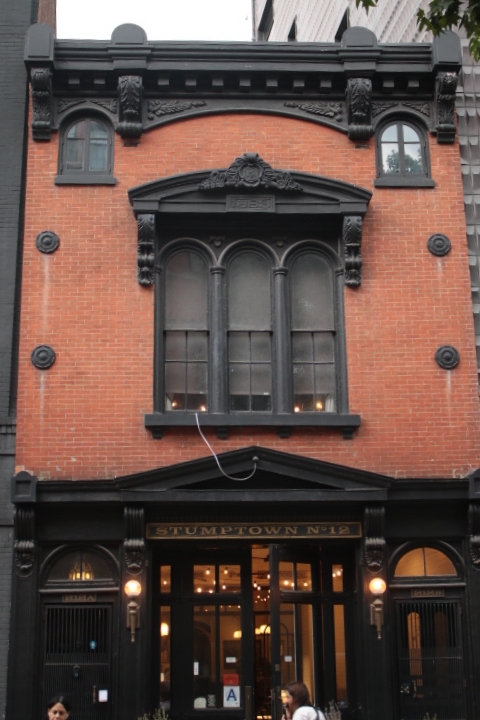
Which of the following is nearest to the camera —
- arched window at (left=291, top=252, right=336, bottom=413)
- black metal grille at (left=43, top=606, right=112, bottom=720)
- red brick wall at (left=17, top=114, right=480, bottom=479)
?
black metal grille at (left=43, top=606, right=112, bottom=720)

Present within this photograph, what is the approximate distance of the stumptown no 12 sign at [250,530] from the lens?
588 inches

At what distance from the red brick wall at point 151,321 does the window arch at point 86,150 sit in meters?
0.18

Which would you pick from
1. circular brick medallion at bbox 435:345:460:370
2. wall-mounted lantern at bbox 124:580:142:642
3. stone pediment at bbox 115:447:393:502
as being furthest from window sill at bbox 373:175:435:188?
wall-mounted lantern at bbox 124:580:142:642

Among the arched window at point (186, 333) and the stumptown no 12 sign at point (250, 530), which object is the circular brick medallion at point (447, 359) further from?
the arched window at point (186, 333)

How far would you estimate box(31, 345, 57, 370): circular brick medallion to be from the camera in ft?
50.5

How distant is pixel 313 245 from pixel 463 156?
3.10 m

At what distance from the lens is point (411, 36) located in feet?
62.4

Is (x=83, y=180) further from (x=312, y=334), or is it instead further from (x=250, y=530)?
(x=250, y=530)

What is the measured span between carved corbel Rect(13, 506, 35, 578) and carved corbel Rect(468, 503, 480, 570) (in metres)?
6.64

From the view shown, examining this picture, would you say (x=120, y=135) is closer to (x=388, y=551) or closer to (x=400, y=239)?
(x=400, y=239)

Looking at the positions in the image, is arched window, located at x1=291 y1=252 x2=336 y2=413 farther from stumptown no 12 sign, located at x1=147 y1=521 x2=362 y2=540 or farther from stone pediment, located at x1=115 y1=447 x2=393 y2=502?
stumptown no 12 sign, located at x1=147 y1=521 x2=362 y2=540

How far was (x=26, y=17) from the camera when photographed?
1722cm

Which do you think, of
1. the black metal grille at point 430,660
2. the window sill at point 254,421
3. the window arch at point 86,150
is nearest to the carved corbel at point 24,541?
the window sill at point 254,421

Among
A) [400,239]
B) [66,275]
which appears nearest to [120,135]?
[66,275]
